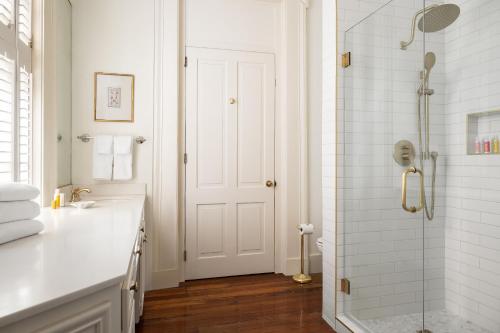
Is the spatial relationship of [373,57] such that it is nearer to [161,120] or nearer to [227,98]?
[227,98]

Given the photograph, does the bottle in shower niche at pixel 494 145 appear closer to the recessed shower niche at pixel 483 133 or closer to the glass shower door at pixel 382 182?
the recessed shower niche at pixel 483 133

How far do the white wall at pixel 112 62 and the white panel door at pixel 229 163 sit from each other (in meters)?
0.40

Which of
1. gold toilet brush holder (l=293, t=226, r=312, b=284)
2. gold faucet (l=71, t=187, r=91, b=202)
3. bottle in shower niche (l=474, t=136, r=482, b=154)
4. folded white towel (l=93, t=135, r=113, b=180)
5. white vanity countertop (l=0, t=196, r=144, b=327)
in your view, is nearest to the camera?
white vanity countertop (l=0, t=196, r=144, b=327)

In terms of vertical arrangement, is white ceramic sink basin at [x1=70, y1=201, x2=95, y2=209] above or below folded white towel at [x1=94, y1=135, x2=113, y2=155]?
below

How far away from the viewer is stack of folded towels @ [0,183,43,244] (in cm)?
117

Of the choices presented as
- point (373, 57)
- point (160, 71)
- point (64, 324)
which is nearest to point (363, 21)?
point (373, 57)

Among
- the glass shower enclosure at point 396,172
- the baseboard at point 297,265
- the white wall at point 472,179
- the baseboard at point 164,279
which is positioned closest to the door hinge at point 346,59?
the glass shower enclosure at point 396,172

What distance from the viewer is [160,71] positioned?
2.84 meters

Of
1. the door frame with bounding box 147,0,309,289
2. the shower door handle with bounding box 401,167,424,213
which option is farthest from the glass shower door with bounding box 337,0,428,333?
the door frame with bounding box 147,0,309,289

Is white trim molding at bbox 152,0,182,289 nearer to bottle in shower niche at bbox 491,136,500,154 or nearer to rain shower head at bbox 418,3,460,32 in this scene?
rain shower head at bbox 418,3,460,32

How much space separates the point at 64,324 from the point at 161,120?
225 centimetres

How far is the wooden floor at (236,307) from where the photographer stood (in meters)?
2.17

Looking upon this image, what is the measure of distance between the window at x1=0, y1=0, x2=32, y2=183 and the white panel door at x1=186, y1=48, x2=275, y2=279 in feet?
4.28

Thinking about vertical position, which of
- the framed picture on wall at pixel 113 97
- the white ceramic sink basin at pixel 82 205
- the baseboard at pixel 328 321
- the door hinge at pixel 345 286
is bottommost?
the baseboard at pixel 328 321
